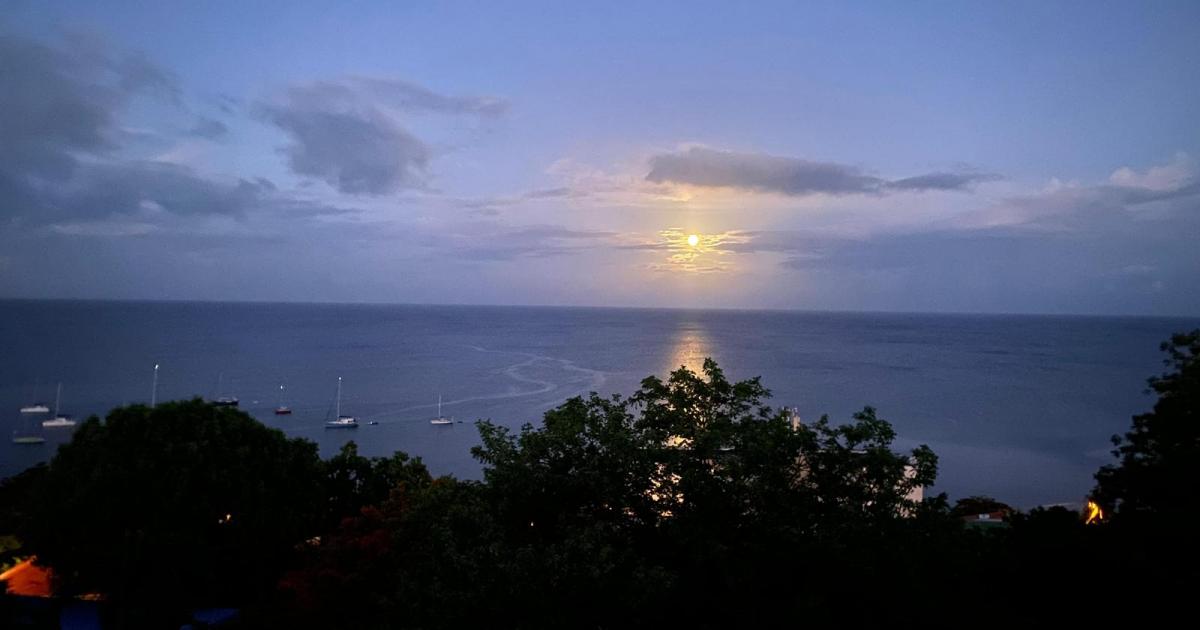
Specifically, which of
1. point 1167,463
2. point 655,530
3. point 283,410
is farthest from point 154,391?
point 1167,463

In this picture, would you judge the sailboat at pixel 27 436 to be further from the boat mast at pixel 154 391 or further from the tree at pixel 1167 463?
the tree at pixel 1167 463

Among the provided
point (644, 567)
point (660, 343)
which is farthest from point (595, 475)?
point (660, 343)

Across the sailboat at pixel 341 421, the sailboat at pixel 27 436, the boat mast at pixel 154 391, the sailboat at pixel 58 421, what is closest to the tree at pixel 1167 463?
the sailboat at pixel 341 421

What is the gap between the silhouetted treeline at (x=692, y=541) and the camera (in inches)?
281

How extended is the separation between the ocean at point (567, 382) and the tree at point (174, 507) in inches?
1117

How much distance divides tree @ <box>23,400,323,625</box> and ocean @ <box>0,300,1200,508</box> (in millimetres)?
28366

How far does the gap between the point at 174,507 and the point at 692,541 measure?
35.9 ft

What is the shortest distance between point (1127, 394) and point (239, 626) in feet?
274

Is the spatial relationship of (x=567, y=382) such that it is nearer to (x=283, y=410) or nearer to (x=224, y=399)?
(x=283, y=410)

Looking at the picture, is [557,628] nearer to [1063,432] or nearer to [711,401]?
[711,401]

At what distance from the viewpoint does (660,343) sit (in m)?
126

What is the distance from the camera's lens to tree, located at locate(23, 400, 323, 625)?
43.2 ft

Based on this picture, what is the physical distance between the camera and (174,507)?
46.6 ft

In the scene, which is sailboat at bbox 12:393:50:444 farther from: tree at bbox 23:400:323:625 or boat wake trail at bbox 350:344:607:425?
tree at bbox 23:400:323:625
